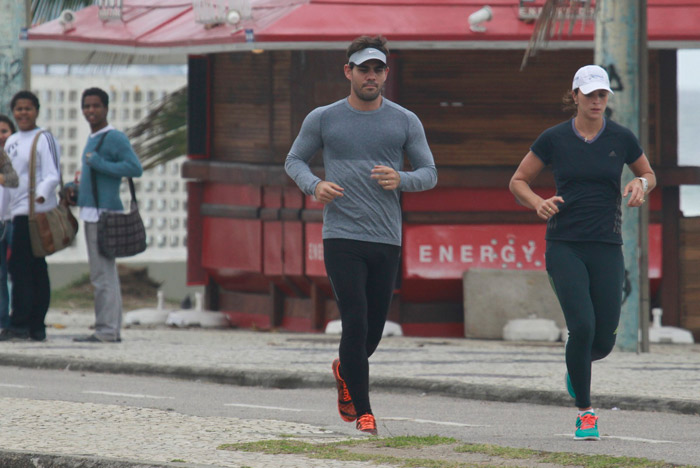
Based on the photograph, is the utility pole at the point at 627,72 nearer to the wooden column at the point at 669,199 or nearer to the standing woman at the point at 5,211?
the wooden column at the point at 669,199

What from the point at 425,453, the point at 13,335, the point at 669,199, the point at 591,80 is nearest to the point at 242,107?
the point at 13,335

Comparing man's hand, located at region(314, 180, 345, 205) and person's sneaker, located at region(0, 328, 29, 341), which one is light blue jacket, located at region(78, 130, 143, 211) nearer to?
person's sneaker, located at region(0, 328, 29, 341)

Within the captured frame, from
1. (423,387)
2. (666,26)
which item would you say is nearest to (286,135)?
(666,26)

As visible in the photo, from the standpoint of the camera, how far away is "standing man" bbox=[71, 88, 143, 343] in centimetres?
1296

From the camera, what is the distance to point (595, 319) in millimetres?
7852

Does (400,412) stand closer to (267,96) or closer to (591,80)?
(591,80)

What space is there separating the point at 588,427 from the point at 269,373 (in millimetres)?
3738

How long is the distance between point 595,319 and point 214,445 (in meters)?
1.96

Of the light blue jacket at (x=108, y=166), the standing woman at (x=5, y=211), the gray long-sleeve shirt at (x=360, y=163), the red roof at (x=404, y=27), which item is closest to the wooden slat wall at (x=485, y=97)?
the red roof at (x=404, y=27)

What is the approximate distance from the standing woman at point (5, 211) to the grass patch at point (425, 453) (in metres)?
6.13

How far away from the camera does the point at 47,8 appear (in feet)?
68.9

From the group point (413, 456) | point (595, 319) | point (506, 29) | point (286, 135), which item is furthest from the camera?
point (286, 135)

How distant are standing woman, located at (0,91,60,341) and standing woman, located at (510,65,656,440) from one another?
609 cm

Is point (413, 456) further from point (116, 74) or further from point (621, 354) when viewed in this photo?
point (116, 74)
